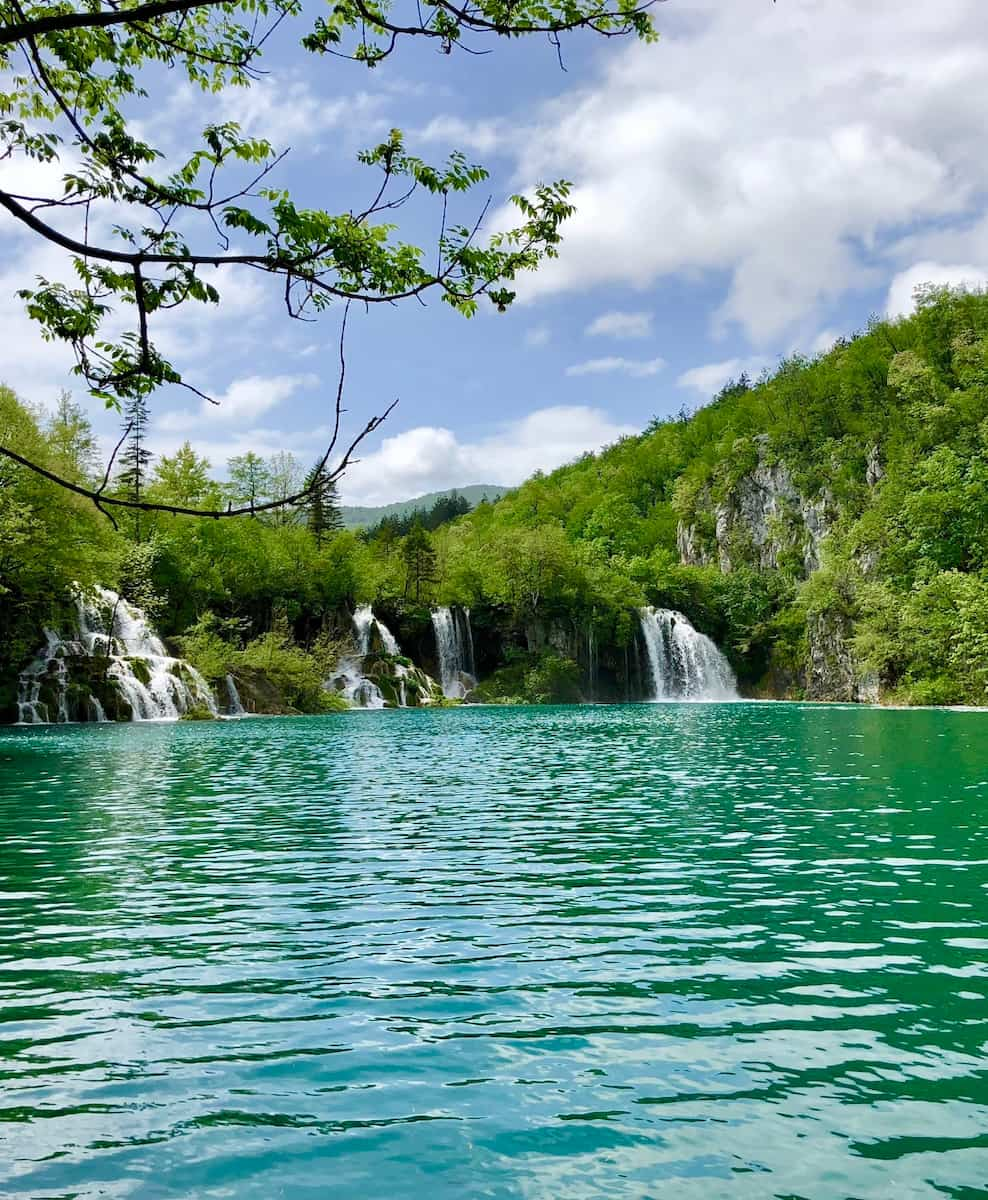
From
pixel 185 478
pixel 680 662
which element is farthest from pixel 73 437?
pixel 680 662

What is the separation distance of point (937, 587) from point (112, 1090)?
198 ft

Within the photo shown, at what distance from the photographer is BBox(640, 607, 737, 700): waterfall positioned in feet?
246

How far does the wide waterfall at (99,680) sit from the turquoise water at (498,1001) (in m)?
28.6

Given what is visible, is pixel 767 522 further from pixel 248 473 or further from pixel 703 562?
pixel 248 473

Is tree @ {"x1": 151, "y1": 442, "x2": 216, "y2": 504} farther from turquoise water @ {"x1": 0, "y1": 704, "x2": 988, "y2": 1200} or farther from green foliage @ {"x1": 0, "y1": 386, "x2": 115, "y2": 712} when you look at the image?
turquoise water @ {"x1": 0, "y1": 704, "x2": 988, "y2": 1200}

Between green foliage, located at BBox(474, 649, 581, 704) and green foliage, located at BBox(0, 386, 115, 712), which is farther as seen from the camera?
green foliage, located at BBox(474, 649, 581, 704)

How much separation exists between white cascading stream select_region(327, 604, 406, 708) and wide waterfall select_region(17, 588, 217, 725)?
1529cm

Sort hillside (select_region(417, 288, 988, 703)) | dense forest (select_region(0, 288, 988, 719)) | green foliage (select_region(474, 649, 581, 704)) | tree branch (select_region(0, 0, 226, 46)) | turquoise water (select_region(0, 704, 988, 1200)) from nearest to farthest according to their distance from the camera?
tree branch (select_region(0, 0, 226, 46))
turquoise water (select_region(0, 704, 988, 1200))
dense forest (select_region(0, 288, 988, 719))
hillside (select_region(417, 288, 988, 703))
green foliage (select_region(474, 649, 581, 704))

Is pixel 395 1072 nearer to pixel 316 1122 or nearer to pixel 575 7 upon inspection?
pixel 316 1122

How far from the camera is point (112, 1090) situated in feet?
17.3

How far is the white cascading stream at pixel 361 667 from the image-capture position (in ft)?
204

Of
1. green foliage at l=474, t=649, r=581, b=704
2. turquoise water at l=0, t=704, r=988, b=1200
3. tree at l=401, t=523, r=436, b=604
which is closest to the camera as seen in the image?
turquoise water at l=0, t=704, r=988, b=1200

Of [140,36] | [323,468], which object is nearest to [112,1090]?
[323,468]

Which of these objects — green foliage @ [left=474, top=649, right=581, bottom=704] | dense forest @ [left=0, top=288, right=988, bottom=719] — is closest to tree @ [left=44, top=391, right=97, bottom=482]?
dense forest @ [left=0, top=288, right=988, bottom=719]
